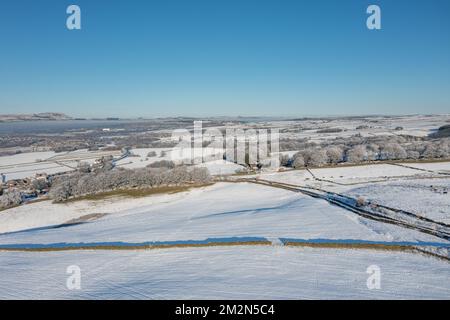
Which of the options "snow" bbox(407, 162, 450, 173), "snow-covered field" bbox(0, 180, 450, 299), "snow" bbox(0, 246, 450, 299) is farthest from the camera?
"snow" bbox(407, 162, 450, 173)

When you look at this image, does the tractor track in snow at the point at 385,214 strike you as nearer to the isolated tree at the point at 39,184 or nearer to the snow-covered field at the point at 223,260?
the snow-covered field at the point at 223,260

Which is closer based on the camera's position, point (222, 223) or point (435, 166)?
point (222, 223)

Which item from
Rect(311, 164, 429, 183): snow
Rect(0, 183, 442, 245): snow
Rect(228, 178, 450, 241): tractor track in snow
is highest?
Rect(311, 164, 429, 183): snow

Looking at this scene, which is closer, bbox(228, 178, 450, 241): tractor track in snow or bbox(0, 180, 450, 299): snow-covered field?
bbox(0, 180, 450, 299): snow-covered field

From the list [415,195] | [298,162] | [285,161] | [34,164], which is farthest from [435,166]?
[34,164]


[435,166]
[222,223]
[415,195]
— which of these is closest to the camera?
[222,223]

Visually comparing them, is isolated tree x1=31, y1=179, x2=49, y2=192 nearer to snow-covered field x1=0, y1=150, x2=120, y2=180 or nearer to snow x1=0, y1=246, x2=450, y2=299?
snow-covered field x1=0, y1=150, x2=120, y2=180

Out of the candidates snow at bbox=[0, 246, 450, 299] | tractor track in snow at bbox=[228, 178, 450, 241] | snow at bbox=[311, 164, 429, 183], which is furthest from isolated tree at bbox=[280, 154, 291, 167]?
snow at bbox=[0, 246, 450, 299]

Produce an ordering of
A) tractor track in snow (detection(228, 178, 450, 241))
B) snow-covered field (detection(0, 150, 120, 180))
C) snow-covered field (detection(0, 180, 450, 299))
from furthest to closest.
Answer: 1. snow-covered field (detection(0, 150, 120, 180))
2. tractor track in snow (detection(228, 178, 450, 241))
3. snow-covered field (detection(0, 180, 450, 299))

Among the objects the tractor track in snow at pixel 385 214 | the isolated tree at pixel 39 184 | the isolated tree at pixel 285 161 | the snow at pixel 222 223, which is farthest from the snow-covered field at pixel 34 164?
the tractor track in snow at pixel 385 214

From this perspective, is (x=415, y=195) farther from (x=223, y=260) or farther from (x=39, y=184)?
(x=39, y=184)
